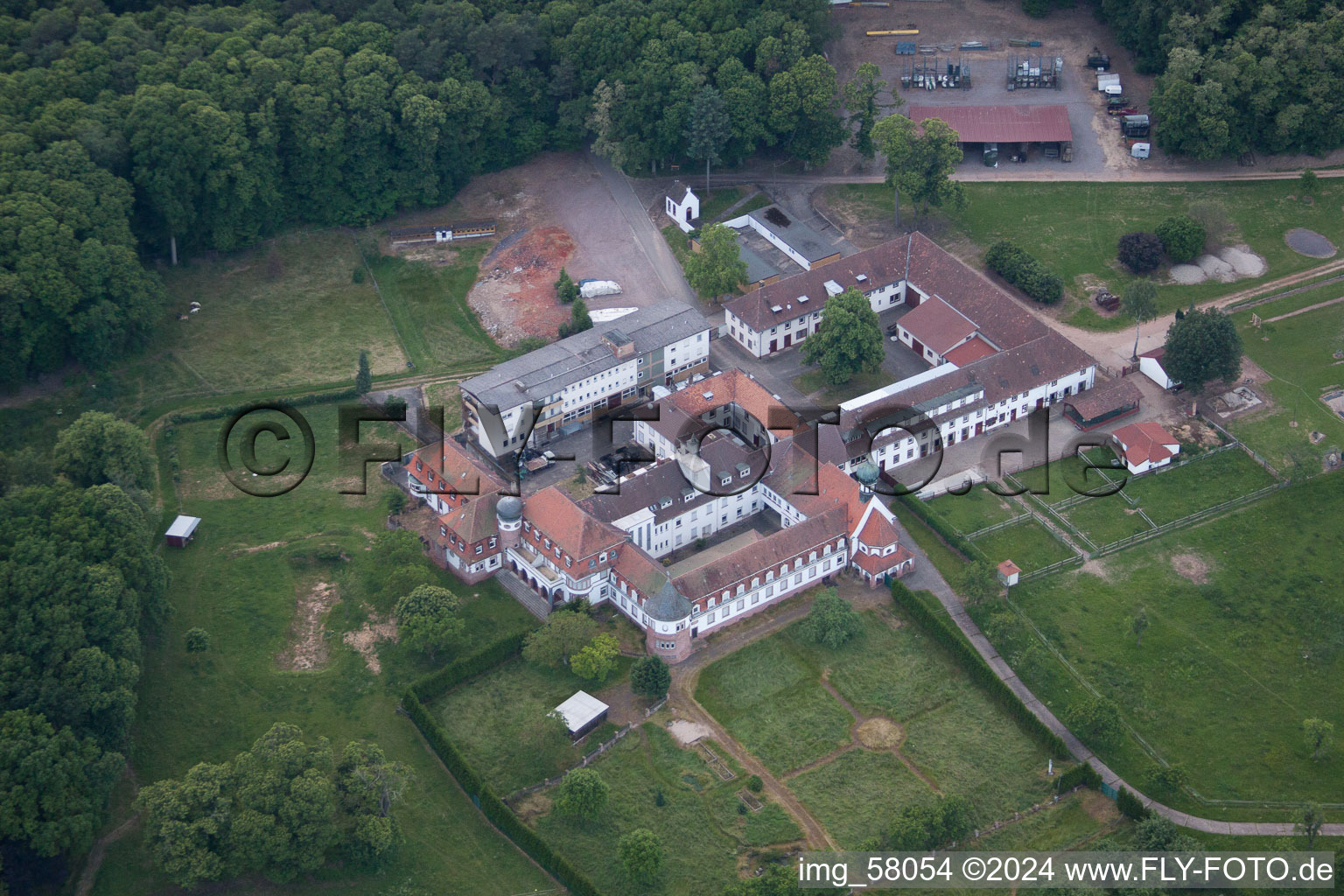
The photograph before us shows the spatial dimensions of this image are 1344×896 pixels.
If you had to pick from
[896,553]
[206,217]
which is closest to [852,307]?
[896,553]

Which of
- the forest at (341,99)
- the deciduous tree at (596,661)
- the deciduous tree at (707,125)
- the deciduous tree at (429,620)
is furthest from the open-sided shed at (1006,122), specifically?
the deciduous tree at (429,620)

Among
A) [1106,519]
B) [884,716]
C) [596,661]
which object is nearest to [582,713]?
[596,661]

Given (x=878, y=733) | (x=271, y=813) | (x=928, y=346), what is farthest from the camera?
(x=928, y=346)

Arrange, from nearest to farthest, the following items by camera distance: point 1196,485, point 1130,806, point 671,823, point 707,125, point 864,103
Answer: point 1130,806, point 671,823, point 1196,485, point 707,125, point 864,103

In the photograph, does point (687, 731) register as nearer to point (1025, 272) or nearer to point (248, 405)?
point (248, 405)

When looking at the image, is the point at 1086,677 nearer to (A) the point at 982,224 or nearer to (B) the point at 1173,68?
(A) the point at 982,224

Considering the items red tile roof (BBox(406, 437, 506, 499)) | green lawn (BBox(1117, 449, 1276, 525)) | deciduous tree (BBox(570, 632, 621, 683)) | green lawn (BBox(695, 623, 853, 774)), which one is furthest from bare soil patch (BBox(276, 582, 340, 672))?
green lawn (BBox(1117, 449, 1276, 525))
